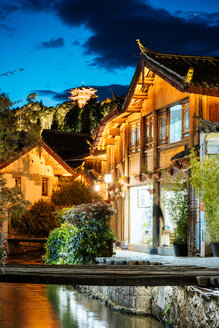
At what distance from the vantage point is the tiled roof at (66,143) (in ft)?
181

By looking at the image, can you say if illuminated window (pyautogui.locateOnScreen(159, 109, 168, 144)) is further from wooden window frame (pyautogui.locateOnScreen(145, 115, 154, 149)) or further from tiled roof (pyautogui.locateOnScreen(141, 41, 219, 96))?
tiled roof (pyautogui.locateOnScreen(141, 41, 219, 96))

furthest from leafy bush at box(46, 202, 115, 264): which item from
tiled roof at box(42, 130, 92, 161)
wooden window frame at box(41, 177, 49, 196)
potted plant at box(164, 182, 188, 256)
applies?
tiled roof at box(42, 130, 92, 161)

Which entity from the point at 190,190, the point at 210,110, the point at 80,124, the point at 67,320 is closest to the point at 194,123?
the point at 210,110

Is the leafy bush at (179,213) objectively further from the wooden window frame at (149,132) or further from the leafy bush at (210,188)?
the wooden window frame at (149,132)

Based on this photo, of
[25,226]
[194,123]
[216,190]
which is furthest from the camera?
[25,226]

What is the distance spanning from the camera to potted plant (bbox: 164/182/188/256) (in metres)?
17.7

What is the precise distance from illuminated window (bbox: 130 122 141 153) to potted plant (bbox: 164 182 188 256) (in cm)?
436

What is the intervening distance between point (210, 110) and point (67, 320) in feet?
26.7

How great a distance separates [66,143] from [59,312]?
41.7 metres

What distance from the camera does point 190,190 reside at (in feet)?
57.8

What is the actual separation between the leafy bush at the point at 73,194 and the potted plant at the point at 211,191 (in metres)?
19.2

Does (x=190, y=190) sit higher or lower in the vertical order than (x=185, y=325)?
higher

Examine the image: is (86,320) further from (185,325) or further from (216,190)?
(216,190)

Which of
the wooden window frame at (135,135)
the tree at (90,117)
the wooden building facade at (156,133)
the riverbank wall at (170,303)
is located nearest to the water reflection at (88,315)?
the riverbank wall at (170,303)
